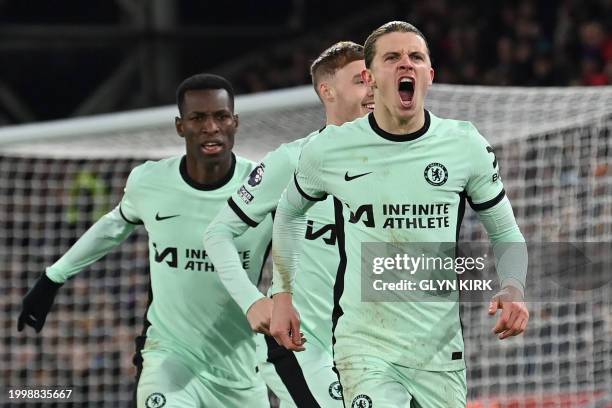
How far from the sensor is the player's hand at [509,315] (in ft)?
12.7

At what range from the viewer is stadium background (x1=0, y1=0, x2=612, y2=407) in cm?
709

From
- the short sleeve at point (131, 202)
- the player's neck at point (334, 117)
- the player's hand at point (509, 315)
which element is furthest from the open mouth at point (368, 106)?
the player's hand at point (509, 315)

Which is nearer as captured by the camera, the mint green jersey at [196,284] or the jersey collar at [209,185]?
the mint green jersey at [196,284]

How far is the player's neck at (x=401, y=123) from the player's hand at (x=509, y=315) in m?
0.65

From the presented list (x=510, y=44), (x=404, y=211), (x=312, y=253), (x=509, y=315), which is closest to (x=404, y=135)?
(x=404, y=211)

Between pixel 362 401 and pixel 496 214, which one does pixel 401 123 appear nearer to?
pixel 496 214

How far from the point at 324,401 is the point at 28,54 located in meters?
11.8

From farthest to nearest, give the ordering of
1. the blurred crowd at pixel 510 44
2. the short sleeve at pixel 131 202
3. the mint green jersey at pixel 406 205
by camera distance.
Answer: the blurred crowd at pixel 510 44, the short sleeve at pixel 131 202, the mint green jersey at pixel 406 205

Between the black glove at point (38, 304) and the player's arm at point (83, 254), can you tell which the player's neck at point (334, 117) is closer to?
the player's arm at point (83, 254)

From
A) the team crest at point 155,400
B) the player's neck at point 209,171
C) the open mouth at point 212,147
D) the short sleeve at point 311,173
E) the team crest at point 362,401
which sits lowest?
the team crest at point 362,401

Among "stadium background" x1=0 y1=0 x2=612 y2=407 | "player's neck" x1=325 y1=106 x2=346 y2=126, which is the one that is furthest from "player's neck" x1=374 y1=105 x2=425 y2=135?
"stadium background" x1=0 y1=0 x2=612 y2=407

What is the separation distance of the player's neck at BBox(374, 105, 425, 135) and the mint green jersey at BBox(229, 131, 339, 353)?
0.59 metres

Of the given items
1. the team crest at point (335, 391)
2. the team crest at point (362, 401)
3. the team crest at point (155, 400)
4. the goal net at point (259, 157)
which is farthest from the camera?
the goal net at point (259, 157)

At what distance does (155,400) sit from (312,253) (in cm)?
85
